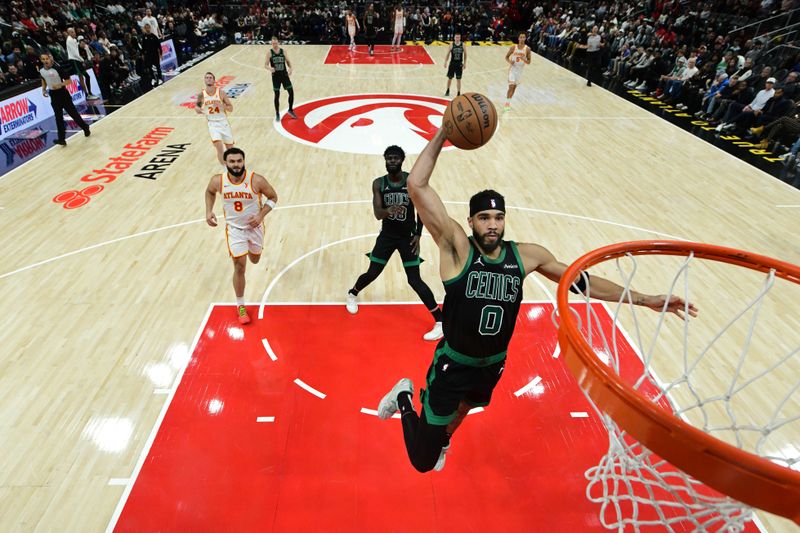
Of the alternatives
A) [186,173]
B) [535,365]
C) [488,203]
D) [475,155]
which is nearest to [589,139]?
[475,155]

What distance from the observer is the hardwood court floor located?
13.6 ft

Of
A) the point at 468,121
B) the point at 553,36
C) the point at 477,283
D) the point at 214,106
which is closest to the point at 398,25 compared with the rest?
the point at 553,36

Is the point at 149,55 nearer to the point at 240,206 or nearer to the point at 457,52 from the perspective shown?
the point at 457,52

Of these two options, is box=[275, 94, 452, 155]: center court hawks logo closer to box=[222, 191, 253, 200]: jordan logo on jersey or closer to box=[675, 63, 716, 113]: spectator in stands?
box=[222, 191, 253, 200]: jordan logo on jersey

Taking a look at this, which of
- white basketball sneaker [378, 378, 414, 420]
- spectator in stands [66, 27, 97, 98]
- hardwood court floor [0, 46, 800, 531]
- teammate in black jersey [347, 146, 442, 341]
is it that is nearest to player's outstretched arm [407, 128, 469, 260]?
white basketball sneaker [378, 378, 414, 420]

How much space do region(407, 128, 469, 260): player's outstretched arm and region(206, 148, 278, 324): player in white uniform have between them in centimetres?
259

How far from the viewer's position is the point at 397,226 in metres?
4.95

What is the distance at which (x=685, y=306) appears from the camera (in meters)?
2.82

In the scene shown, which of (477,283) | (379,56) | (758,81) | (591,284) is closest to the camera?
(477,283)

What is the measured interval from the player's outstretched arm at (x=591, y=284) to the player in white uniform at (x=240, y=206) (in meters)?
3.03

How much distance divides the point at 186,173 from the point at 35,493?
6.74 meters

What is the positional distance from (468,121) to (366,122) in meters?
9.72

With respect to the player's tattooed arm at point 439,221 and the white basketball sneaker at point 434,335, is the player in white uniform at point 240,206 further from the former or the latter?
the player's tattooed arm at point 439,221

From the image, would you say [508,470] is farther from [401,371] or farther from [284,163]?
[284,163]
